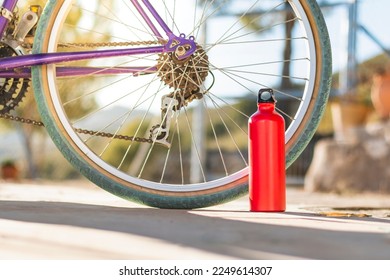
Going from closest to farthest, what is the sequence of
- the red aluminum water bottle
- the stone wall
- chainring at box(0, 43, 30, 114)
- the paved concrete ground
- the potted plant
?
the paved concrete ground, the red aluminum water bottle, chainring at box(0, 43, 30, 114), the stone wall, the potted plant

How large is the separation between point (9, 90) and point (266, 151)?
85 cm

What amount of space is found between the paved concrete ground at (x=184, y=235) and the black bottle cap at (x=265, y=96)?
0.32 meters

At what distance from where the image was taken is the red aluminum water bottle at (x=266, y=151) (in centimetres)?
216

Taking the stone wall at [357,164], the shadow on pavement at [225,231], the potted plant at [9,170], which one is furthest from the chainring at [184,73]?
the potted plant at [9,170]

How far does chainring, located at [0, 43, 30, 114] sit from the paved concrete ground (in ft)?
1.26

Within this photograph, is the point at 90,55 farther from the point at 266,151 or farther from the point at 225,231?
the point at 225,231

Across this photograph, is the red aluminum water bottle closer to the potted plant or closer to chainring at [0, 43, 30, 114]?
chainring at [0, 43, 30, 114]

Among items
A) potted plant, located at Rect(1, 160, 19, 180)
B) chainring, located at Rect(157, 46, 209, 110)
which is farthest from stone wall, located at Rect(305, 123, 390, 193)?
chainring, located at Rect(157, 46, 209, 110)

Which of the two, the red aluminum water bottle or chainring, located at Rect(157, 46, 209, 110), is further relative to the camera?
chainring, located at Rect(157, 46, 209, 110)

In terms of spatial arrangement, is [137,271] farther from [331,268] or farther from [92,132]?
[92,132]

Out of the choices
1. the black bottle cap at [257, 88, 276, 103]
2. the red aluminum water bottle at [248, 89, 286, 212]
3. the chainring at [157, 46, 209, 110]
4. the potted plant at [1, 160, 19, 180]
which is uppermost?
the chainring at [157, 46, 209, 110]

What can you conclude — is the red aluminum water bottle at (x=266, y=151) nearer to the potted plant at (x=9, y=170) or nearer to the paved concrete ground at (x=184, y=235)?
the paved concrete ground at (x=184, y=235)

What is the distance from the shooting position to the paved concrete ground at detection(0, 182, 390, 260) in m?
1.42

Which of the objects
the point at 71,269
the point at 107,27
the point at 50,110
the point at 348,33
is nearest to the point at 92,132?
the point at 50,110
